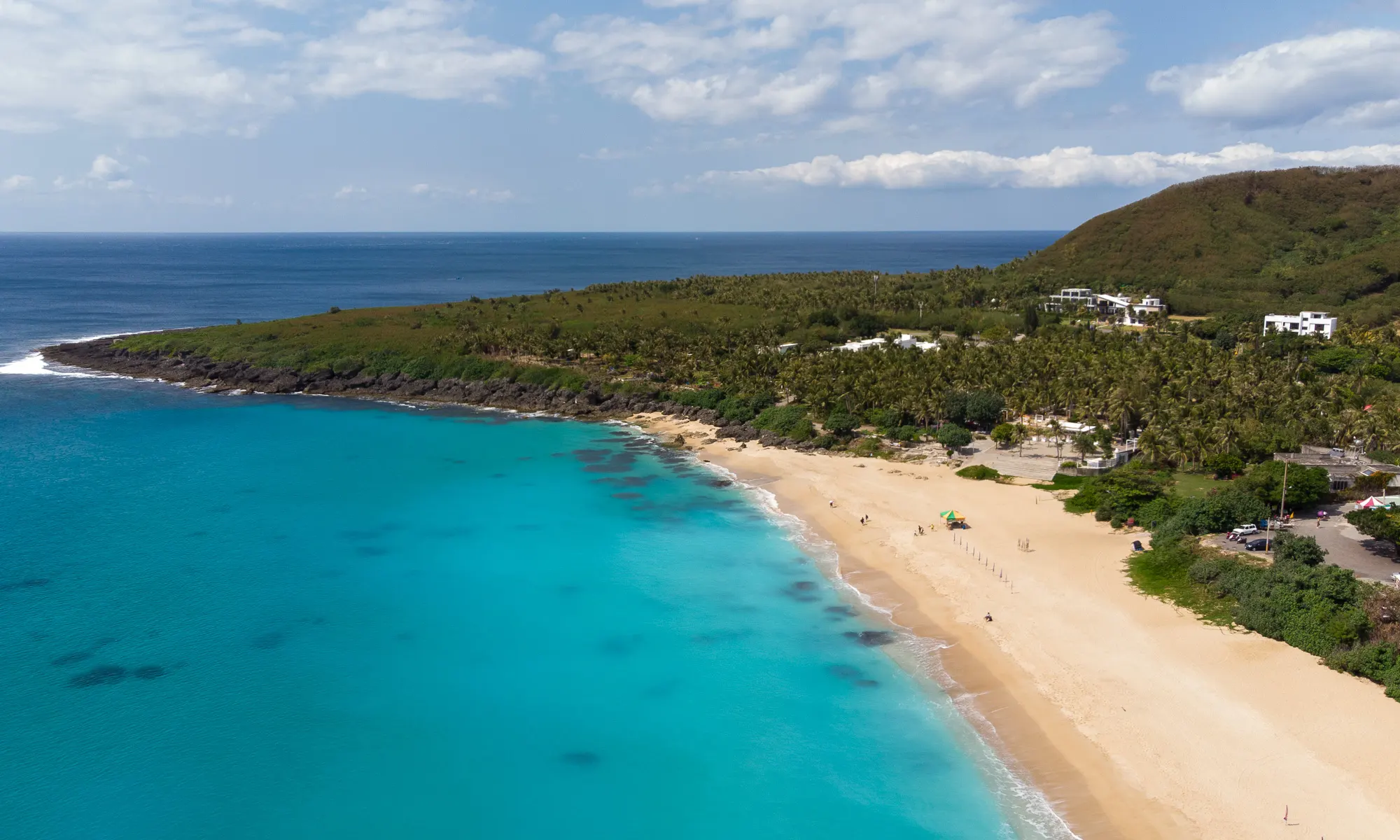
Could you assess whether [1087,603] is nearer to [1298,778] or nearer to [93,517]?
[1298,778]

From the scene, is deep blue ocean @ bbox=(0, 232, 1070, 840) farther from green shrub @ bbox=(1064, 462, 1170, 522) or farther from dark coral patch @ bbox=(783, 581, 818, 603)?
green shrub @ bbox=(1064, 462, 1170, 522)

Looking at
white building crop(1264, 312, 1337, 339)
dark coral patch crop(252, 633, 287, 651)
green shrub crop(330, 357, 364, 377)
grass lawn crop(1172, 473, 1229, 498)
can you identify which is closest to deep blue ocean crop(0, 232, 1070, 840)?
dark coral patch crop(252, 633, 287, 651)

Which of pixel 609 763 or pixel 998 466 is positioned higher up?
pixel 998 466

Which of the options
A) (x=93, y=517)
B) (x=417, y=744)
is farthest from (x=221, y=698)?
(x=93, y=517)

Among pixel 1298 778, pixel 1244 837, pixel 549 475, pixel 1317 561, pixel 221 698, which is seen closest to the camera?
pixel 1244 837

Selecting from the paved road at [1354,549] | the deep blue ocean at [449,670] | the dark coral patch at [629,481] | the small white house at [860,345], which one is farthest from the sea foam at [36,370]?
the paved road at [1354,549]
